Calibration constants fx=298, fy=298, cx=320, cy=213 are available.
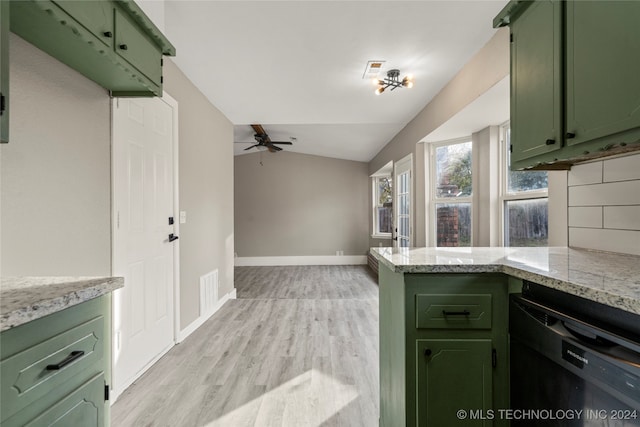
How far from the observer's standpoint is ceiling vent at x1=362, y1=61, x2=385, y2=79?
254 cm

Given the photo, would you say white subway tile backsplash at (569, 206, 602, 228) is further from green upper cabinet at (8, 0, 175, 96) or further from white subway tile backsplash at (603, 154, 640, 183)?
green upper cabinet at (8, 0, 175, 96)

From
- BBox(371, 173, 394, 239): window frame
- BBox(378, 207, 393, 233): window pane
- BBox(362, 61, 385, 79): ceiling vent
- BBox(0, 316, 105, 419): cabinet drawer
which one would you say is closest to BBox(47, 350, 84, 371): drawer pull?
BBox(0, 316, 105, 419): cabinet drawer

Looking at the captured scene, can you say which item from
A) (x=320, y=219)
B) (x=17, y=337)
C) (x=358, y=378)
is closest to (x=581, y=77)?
(x=17, y=337)

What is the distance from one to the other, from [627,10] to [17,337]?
2.01 metres

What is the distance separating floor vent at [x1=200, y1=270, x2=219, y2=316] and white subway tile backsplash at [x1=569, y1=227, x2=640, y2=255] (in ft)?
10.5

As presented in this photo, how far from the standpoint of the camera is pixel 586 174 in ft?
5.24

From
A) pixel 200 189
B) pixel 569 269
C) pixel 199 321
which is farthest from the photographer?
pixel 200 189

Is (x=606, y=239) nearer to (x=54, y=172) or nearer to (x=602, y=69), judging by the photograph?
(x=602, y=69)

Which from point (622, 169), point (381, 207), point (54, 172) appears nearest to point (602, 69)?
point (622, 169)

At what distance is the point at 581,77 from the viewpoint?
1.17 metres

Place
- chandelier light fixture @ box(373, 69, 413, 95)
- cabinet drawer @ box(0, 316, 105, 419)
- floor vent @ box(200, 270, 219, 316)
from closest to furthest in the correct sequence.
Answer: cabinet drawer @ box(0, 316, 105, 419) → chandelier light fixture @ box(373, 69, 413, 95) → floor vent @ box(200, 270, 219, 316)

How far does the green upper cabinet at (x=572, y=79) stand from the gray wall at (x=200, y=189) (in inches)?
100

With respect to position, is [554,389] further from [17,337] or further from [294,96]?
[294,96]

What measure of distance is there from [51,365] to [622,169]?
2311 millimetres
